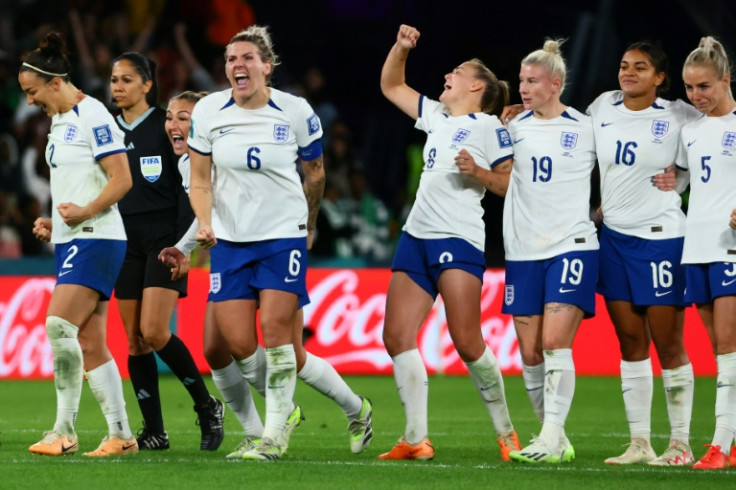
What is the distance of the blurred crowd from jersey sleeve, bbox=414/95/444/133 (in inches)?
334

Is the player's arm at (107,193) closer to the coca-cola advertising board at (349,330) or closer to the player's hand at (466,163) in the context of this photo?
the player's hand at (466,163)

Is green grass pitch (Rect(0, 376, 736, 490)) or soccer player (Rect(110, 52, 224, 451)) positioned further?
soccer player (Rect(110, 52, 224, 451))

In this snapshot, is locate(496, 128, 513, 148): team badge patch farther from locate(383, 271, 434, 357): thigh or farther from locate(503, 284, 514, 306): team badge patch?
locate(383, 271, 434, 357): thigh

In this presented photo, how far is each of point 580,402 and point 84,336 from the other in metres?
5.54

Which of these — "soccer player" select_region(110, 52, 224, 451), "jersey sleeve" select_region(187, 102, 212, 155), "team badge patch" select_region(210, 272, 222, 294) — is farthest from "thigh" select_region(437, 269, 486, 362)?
"soccer player" select_region(110, 52, 224, 451)

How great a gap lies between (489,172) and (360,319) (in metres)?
7.09

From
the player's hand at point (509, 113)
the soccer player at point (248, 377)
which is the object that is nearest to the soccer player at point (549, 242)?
the player's hand at point (509, 113)

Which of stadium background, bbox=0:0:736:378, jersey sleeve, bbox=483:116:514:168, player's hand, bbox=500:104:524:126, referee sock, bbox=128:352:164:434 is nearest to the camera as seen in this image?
jersey sleeve, bbox=483:116:514:168

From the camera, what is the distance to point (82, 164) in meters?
7.38

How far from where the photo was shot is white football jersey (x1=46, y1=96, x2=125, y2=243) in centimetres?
736

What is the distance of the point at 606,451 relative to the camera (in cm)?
826

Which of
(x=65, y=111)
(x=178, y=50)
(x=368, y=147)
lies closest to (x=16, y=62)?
(x=178, y=50)

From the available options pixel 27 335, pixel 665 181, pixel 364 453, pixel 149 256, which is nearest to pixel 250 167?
pixel 149 256

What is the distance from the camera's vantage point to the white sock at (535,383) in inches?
296
